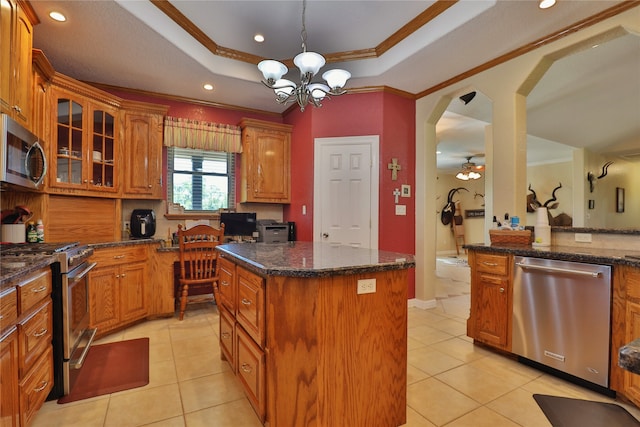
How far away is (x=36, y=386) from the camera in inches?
64.4

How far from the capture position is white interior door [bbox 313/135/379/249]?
3764 millimetres

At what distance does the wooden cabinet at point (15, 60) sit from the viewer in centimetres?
192

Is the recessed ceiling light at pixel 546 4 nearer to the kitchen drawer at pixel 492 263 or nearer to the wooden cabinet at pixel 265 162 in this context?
the kitchen drawer at pixel 492 263

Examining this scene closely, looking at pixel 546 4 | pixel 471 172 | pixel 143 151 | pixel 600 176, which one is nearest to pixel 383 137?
pixel 546 4

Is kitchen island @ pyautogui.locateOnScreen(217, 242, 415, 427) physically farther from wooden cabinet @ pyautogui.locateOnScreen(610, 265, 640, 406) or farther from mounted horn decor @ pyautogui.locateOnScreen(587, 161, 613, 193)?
mounted horn decor @ pyautogui.locateOnScreen(587, 161, 613, 193)

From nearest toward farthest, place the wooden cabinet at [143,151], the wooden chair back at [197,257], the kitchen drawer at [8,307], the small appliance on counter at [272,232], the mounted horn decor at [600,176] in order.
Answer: the kitchen drawer at [8,307] → the wooden chair back at [197,257] → the wooden cabinet at [143,151] → the small appliance on counter at [272,232] → the mounted horn decor at [600,176]

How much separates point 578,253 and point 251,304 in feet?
7.29

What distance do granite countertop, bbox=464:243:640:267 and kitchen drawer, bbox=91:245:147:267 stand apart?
331 centimetres

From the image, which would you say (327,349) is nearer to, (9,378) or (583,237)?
(9,378)

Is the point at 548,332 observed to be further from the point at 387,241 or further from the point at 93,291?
the point at 93,291

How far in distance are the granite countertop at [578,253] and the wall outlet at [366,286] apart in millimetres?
1513

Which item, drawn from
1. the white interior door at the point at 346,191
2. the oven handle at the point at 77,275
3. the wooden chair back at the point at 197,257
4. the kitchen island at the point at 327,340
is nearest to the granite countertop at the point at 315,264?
the kitchen island at the point at 327,340

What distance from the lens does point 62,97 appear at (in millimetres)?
2824

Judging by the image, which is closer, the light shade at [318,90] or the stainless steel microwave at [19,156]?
the stainless steel microwave at [19,156]
